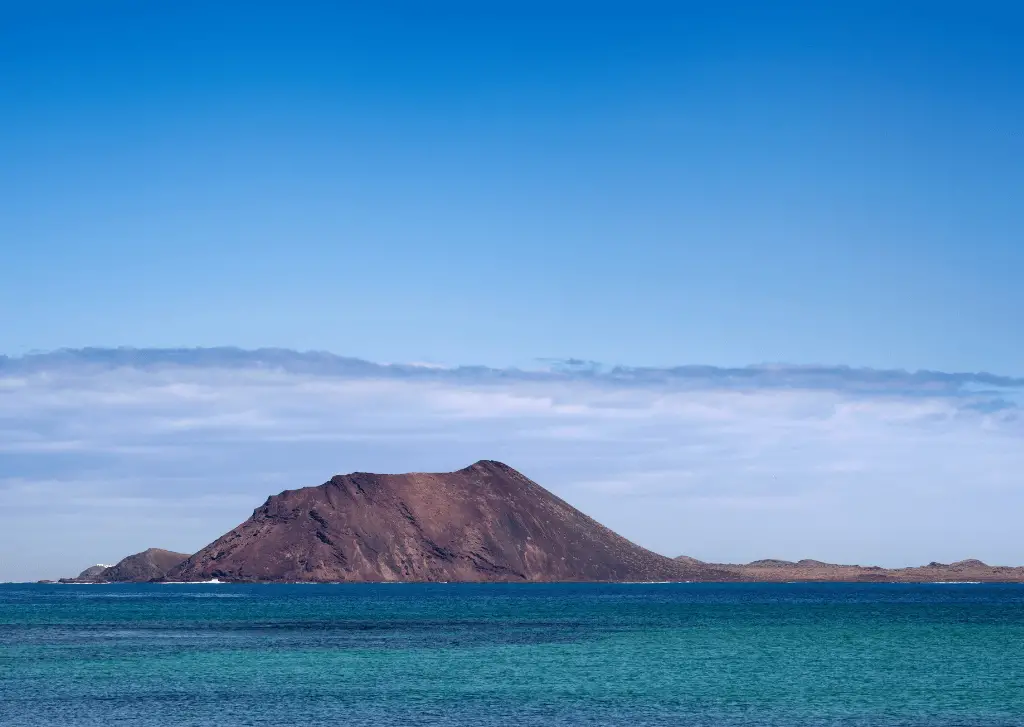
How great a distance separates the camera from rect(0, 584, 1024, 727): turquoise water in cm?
4947

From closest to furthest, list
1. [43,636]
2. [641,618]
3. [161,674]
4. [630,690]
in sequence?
[630,690]
[161,674]
[43,636]
[641,618]

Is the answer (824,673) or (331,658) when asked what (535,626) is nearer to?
(331,658)

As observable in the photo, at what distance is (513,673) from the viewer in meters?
64.6

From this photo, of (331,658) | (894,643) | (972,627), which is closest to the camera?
(331,658)

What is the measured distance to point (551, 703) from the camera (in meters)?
52.6

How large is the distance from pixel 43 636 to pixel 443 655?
38853mm

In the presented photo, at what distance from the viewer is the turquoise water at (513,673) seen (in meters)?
49.5

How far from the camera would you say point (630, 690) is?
5731cm

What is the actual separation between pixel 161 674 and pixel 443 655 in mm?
17887

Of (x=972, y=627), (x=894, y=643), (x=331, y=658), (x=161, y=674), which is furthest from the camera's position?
(x=972, y=627)

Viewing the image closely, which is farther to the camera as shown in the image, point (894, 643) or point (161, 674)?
point (894, 643)

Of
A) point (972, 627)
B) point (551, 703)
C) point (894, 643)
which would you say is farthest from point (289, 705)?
point (972, 627)

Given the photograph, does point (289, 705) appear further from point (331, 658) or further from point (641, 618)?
point (641, 618)

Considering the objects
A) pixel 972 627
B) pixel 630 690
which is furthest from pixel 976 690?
pixel 972 627
